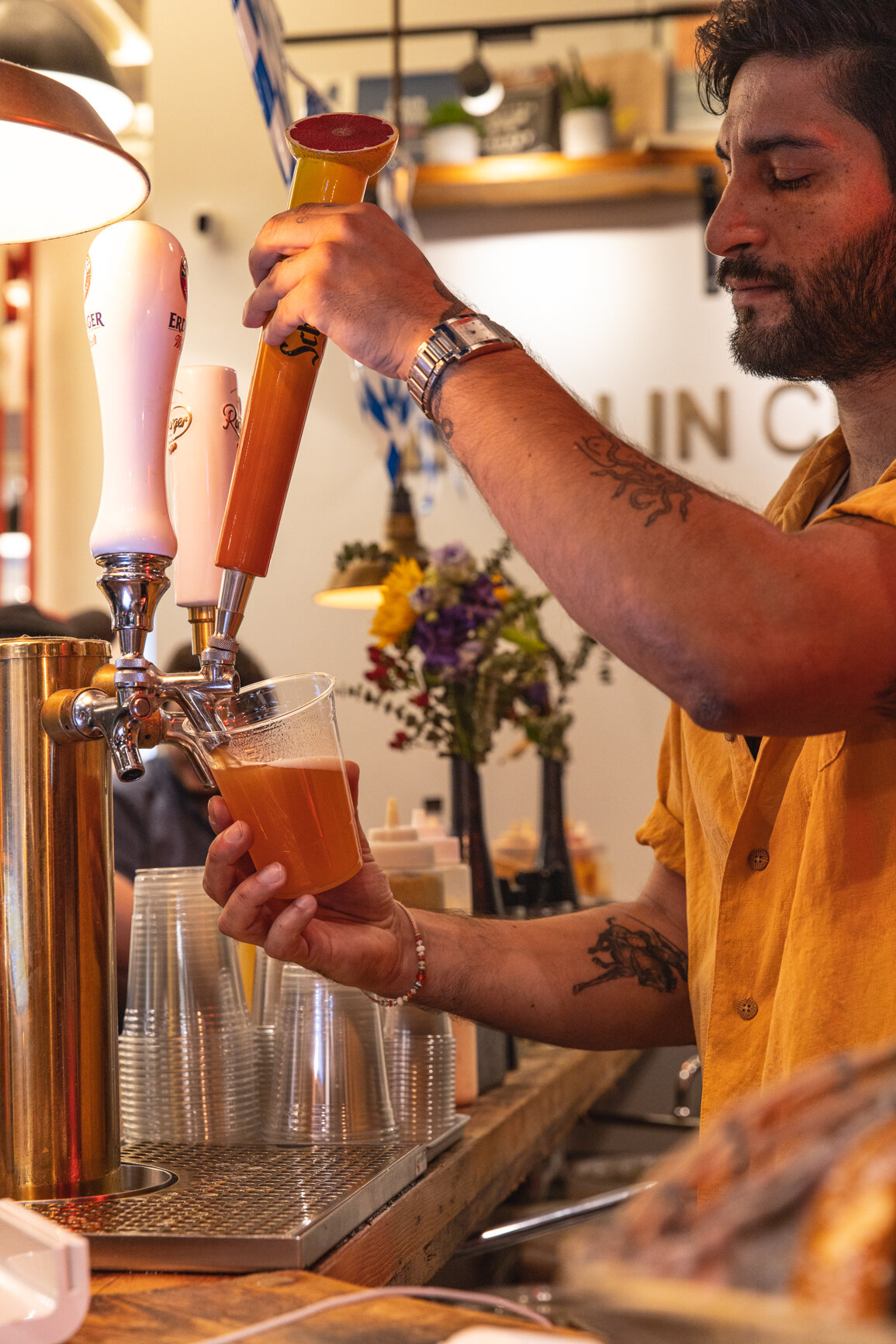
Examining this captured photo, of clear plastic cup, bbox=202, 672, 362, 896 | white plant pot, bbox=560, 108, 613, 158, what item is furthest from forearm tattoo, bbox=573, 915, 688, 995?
white plant pot, bbox=560, 108, 613, 158

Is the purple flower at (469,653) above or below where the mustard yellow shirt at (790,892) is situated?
above

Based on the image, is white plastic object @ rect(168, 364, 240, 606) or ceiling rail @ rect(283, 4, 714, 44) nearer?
white plastic object @ rect(168, 364, 240, 606)

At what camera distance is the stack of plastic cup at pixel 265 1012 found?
3.84ft

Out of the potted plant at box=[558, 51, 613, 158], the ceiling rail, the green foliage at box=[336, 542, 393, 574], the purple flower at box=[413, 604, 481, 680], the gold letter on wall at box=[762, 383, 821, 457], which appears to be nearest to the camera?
the purple flower at box=[413, 604, 481, 680]

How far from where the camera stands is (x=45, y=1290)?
621mm

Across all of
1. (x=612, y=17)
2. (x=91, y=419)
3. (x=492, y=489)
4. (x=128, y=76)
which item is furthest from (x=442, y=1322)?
(x=128, y=76)

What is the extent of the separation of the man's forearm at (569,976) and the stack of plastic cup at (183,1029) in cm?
17

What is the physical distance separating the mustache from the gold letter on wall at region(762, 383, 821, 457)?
3.63 m

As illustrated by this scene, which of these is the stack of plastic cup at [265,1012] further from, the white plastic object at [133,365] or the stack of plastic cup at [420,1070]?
the white plastic object at [133,365]

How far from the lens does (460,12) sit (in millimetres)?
4898

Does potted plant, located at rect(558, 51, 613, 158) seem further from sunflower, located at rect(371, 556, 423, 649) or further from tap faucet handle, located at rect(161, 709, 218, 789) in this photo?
tap faucet handle, located at rect(161, 709, 218, 789)

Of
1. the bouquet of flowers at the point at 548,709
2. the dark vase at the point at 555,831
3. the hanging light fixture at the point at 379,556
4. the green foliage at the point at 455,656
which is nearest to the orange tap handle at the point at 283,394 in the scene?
the green foliage at the point at 455,656

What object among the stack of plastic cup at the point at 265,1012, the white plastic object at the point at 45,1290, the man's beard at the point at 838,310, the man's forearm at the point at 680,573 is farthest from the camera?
the stack of plastic cup at the point at 265,1012

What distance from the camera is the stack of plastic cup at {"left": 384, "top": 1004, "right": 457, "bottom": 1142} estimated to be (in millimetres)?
1254
